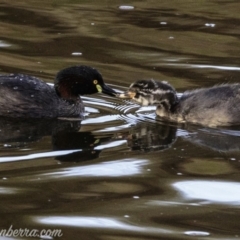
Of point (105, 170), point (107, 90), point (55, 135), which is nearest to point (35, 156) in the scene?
point (105, 170)

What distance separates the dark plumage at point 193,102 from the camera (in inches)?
321

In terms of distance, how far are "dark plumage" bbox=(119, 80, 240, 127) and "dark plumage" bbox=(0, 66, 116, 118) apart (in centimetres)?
44

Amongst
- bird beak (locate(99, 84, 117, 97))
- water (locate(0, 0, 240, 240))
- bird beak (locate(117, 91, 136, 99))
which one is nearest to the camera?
water (locate(0, 0, 240, 240))

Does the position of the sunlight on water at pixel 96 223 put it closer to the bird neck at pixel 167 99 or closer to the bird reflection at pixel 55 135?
the bird reflection at pixel 55 135

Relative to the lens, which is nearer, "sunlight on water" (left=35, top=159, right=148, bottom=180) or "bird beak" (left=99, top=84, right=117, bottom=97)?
"sunlight on water" (left=35, top=159, right=148, bottom=180)

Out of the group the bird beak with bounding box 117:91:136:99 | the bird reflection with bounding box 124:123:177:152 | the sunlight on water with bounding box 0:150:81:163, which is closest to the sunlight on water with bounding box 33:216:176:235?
the sunlight on water with bounding box 0:150:81:163

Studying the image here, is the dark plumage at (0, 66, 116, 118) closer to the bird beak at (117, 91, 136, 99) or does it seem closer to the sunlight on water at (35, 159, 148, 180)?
the bird beak at (117, 91, 136, 99)

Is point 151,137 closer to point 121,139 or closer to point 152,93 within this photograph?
point 121,139

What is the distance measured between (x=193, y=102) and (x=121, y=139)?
3.53ft

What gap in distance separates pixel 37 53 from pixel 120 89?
175 cm

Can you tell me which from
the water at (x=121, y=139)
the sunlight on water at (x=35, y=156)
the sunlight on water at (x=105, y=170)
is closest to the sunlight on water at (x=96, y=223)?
the water at (x=121, y=139)

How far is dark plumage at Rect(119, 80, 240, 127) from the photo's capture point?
8164mm

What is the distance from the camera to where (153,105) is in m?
8.93

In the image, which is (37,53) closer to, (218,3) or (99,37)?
(99,37)
